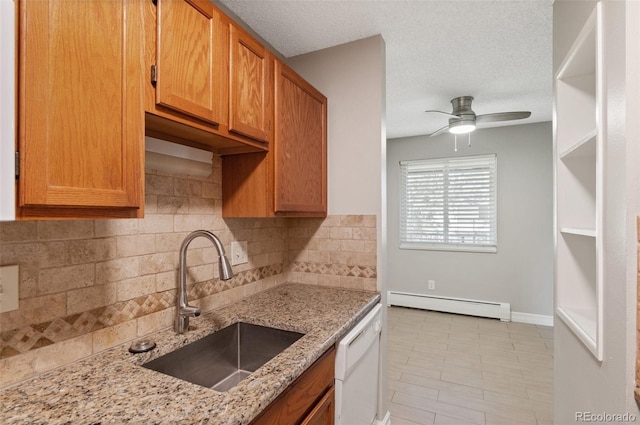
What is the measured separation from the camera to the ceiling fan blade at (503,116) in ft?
9.01

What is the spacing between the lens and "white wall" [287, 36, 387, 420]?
1.96m

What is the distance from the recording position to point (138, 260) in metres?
1.23

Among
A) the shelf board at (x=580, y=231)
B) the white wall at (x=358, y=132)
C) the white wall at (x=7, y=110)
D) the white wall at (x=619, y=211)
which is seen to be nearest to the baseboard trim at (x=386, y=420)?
the white wall at (x=358, y=132)

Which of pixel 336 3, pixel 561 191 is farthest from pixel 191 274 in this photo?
pixel 561 191

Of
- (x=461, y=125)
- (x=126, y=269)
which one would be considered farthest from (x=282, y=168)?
(x=461, y=125)

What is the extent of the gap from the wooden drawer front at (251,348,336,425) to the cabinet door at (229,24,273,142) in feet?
3.35

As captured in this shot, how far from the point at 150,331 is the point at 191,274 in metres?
0.30

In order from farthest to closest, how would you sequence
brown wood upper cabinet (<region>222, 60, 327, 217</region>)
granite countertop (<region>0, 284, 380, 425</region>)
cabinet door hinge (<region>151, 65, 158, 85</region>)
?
1. brown wood upper cabinet (<region>222, 60, 327, 217</region>)
2. cabinet door hinge (<region>151, 65, 158, 85</region>)
3. granite countertop (<region>0, 284, 380, 425</region>)

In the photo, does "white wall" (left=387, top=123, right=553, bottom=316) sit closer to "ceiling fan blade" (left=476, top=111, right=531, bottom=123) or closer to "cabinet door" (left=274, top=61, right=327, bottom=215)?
"ceiling fan blade" (left=476, top=111, right=531, bottom=123)

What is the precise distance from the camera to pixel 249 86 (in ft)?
4.54

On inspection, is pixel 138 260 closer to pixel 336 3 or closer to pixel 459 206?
pixel 336 3

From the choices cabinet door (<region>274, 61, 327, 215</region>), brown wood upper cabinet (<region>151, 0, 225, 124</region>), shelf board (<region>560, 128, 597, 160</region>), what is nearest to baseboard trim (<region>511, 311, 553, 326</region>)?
shelf board (<region>560, 128, 597, 160</region>)

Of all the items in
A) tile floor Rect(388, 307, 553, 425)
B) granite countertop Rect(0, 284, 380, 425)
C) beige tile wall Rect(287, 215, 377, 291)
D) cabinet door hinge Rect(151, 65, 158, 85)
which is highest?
cabinet door hinge Rect(151, 65, 158, 85)

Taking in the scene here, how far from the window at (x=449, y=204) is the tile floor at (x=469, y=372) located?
110cm
